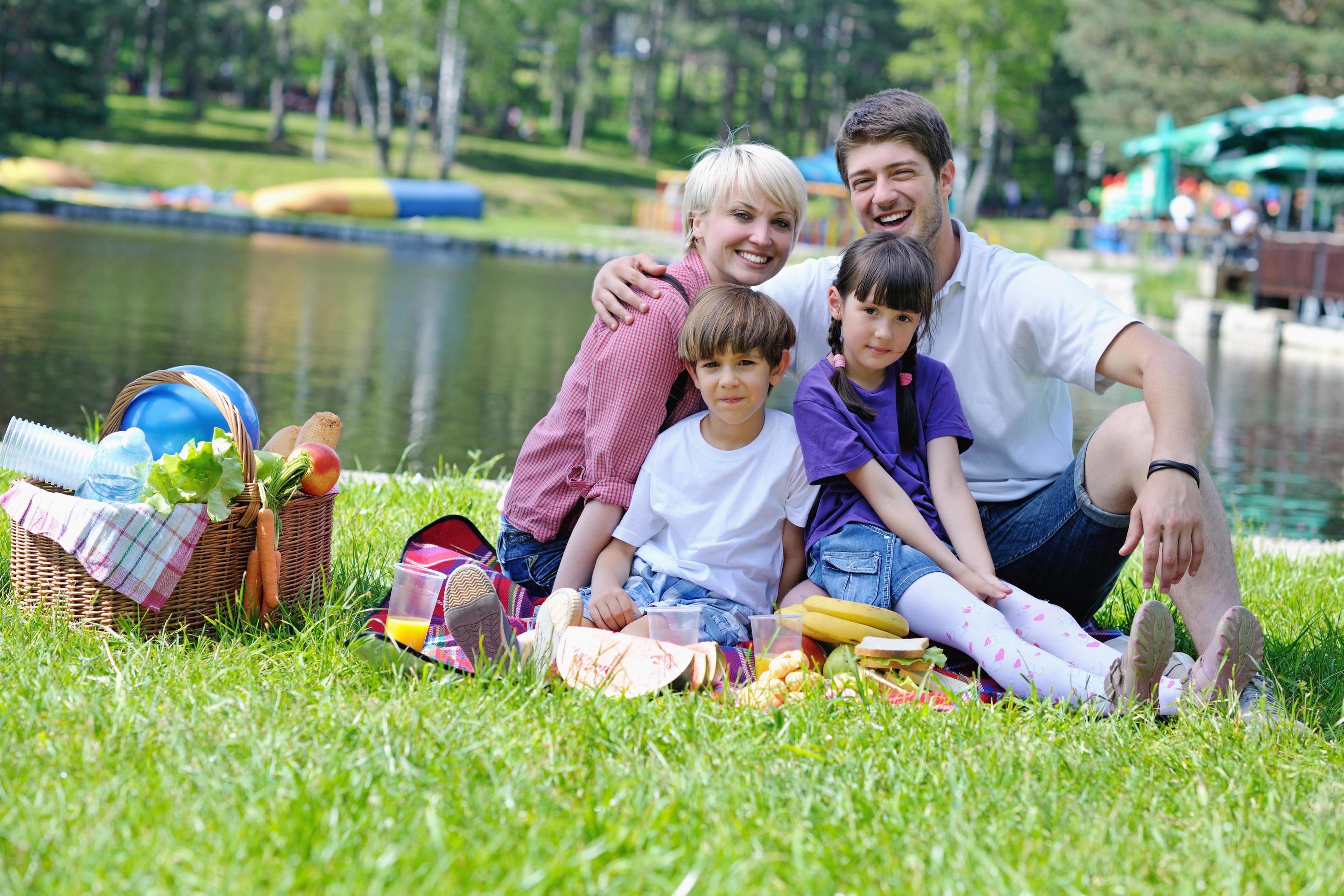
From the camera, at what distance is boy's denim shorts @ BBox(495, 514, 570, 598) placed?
3279 mm

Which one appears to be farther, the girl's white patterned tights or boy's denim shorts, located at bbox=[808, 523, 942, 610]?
boy's denim shorts, located at bbox=[808, 523, 942, 610]

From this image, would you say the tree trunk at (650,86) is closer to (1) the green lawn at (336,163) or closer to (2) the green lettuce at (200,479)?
(1) the green lawn at (336,163)

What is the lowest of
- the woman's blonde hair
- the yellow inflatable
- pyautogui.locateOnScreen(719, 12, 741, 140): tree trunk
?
the woman's blonde hair

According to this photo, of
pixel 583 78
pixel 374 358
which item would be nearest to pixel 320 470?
pixel 374 358

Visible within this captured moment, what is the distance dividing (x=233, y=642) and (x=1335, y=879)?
7.03ft

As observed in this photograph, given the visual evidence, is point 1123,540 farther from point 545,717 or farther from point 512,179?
point 512,179

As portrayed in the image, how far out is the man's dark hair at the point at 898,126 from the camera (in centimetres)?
319

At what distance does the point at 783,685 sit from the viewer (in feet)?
8.59

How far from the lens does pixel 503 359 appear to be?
1130 cm

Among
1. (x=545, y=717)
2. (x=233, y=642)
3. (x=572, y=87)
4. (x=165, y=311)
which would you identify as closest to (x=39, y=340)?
(x=165, y=311)

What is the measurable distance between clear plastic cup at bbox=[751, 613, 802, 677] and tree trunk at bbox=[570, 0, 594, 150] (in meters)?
43.1

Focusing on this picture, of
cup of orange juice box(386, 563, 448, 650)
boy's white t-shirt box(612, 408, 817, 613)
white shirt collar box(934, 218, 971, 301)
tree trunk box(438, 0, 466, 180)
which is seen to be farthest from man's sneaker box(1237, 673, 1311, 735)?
tree trunk box(438, 0, 466, 180)

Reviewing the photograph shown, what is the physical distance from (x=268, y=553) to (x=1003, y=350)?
185cm

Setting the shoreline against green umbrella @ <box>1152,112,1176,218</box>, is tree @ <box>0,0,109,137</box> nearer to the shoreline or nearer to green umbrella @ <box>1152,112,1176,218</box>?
the shoreline
